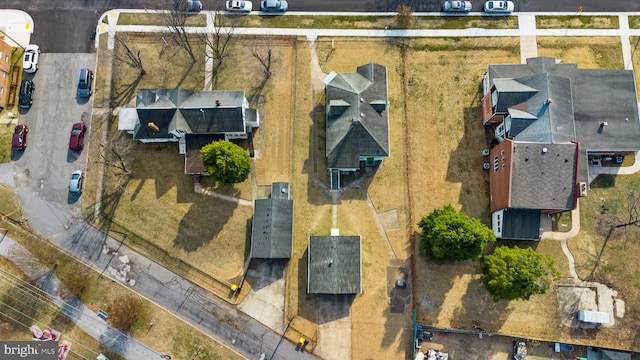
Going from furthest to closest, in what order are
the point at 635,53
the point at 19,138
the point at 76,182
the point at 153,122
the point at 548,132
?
the point at 635,53 < the point at 19,138 < the point at 76,182 < the point at 153,122 < the point at 548,132

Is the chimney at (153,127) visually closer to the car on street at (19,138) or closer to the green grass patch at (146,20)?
the green grass patch at (146,20)

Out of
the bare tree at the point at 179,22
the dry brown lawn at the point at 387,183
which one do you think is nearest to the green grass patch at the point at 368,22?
the dry brown lawn at the point at 387,183

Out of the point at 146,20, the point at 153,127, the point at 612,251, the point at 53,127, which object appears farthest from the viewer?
the point at 146,20

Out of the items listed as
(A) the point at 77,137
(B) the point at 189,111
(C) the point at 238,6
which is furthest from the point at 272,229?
(C) the point at 238,6

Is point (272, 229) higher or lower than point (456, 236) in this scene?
lower

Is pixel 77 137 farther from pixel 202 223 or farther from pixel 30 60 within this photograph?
pixel 202 223

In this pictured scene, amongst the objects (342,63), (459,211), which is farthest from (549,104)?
(342,63)

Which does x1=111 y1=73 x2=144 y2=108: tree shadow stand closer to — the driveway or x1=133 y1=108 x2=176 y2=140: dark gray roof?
the driveway
